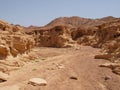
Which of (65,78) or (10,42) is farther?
(10,42)

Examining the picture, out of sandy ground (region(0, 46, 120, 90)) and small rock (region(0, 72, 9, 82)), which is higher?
small rock (region(0, 72, 9, 82))

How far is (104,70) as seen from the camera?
50.4ft

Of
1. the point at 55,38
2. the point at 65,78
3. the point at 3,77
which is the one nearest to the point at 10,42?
the point at 3,77

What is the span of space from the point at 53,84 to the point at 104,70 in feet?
15.0

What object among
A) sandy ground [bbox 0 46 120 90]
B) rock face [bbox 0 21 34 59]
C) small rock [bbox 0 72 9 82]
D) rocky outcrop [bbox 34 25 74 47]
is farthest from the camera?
rocky outcrop [bbox 34 25 74 47]

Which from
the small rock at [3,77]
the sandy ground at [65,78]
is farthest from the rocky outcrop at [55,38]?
the small rock at [3,77]

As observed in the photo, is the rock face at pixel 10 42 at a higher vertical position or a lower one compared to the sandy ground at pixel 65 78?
higher

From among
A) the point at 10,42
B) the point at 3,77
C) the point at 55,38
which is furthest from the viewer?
the point at 55,38

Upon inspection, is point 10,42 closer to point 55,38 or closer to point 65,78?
point 65,78

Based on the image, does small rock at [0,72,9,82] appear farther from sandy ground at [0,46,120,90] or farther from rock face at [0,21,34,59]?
rock face at [0,21,34,59]

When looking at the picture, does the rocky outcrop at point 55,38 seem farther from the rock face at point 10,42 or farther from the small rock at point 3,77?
the small rock at point 3,77

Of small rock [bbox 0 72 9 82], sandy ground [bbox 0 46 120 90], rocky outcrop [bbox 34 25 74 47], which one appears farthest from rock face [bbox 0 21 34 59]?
rocky outcrop [bbox 34 25 74 47]

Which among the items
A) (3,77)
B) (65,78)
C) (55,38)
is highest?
(55,38)

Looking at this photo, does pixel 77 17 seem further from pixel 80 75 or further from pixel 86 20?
pixel 80 75
